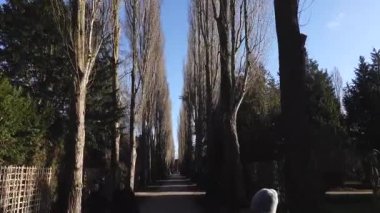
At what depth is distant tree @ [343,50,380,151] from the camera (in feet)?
109

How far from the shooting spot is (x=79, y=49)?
13.0 meters

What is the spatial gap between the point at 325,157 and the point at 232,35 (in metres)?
13.0

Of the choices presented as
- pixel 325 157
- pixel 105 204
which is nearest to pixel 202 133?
pixel 325 157

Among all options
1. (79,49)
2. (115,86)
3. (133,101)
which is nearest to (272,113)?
(133,101)

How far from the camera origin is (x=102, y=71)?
24.1 m

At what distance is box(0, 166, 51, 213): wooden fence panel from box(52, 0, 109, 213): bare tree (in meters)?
1.30

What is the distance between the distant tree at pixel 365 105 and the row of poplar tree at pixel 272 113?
2.6 inches

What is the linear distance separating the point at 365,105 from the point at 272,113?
7.40m

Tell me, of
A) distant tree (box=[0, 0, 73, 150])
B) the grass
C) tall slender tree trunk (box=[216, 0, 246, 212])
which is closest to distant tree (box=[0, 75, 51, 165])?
distant tree (box=[0, 0, 73, 150])

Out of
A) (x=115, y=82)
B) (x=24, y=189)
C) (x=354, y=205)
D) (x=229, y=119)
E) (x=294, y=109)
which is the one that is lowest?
(x=354, y=205)

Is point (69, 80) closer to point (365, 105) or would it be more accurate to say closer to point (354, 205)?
point (354, 205)

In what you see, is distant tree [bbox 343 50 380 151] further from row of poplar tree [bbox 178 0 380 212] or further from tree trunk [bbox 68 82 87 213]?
tree trunk [bbox 68 82 87 213]

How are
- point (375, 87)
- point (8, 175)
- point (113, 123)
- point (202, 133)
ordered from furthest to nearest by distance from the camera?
1. point (202, 133)
2. point (375, 87)
3. point (113, 123)
4. point (8, 175)

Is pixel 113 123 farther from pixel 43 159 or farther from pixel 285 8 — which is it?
pixel 285 8
